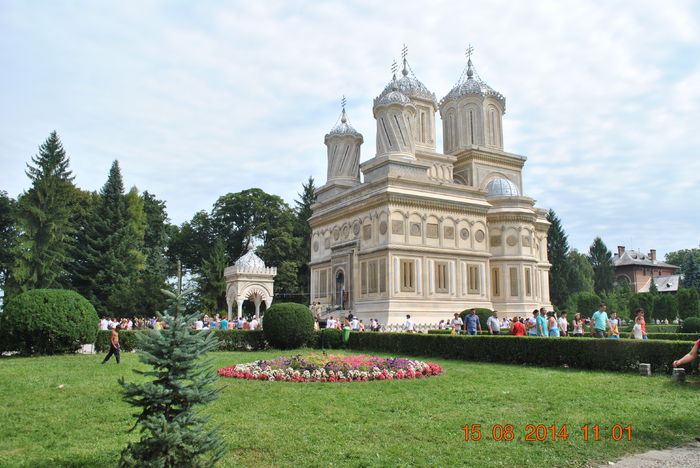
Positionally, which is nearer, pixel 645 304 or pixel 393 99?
pixel 393 99

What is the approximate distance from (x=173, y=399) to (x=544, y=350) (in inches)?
456

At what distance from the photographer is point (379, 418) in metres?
7.86

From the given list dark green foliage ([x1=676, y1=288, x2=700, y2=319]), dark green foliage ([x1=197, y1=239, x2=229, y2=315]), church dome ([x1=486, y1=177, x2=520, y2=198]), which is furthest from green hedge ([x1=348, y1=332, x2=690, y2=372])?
dark green foliage ([x1=676, y1=288, x2=700, y2=319])

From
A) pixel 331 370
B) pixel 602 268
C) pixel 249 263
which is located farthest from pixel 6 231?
pixel 602 268

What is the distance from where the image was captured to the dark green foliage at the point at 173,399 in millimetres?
4672

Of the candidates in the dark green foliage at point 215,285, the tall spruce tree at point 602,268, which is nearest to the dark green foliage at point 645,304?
the tall spruce tree at point 602,268

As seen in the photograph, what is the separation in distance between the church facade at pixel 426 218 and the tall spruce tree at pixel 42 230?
1788 centimetres

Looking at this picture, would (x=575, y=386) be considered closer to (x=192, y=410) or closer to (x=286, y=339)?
(x=192, y=410)

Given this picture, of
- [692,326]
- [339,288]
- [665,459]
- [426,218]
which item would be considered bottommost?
[665,459]

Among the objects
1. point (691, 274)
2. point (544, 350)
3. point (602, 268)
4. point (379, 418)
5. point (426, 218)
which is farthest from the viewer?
point (602, 268)

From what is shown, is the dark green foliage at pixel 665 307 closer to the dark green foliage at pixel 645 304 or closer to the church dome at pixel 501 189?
the dark green foliage at pixel 645 304

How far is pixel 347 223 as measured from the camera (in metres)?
34.5

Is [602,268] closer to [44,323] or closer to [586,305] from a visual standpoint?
[586,305]

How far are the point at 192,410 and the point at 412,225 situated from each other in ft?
88.9
